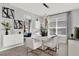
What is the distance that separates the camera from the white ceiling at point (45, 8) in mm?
2652

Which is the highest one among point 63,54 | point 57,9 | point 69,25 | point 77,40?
point 57,9

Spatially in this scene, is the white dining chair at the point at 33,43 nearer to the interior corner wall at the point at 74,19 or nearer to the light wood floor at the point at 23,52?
the light wood floor at the point at 23,52

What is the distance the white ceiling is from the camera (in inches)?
104

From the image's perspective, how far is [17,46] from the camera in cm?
282

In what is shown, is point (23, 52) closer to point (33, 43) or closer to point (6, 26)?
point (33, 43)

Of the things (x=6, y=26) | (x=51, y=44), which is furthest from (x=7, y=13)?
(x=51, y=44)

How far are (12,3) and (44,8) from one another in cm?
92

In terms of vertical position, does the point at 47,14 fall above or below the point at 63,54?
above

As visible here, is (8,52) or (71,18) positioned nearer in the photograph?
(8,52)

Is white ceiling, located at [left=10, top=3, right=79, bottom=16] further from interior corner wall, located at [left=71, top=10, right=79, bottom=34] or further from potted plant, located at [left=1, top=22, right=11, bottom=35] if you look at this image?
potted plant, located at [left=1, top=22, right=11, bottom=35]

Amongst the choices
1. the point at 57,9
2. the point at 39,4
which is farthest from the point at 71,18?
the point at 39,4

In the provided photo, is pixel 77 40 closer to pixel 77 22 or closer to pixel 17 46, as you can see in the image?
pixel 77 22

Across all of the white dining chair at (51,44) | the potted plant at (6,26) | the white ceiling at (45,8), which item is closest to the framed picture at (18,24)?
the potted plant at (6,26)

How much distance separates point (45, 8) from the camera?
281 centimetres
